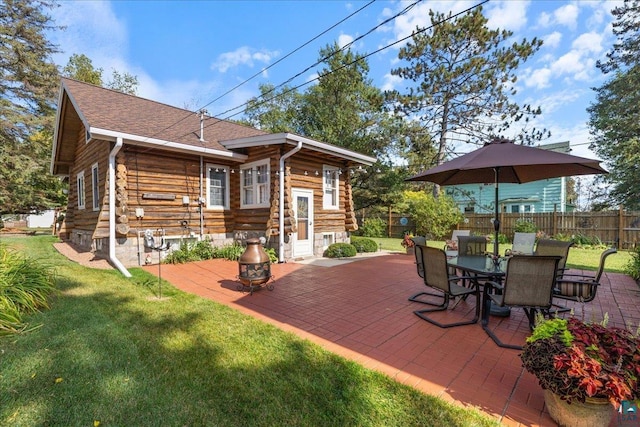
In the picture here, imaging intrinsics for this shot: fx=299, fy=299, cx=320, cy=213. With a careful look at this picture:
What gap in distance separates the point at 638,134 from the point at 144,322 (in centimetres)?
2011

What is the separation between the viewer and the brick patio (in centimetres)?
259

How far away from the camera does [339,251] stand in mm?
10016

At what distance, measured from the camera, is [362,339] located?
141 inches

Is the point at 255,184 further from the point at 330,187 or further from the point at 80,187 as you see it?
the point at 80,187

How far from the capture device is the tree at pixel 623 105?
42.5 ft

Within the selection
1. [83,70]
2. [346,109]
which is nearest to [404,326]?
[346,109]

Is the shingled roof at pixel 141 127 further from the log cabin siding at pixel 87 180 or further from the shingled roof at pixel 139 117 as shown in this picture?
the log cabin siding at pixel 87 180

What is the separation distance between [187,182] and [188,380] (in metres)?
7.55

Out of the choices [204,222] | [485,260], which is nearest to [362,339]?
[485,260]

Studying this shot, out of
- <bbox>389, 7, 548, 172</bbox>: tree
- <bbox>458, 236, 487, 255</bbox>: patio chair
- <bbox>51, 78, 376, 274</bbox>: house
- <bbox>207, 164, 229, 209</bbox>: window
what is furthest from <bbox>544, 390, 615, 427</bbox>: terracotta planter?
<bbox>389, 7, 548, 172</bbox>: tree

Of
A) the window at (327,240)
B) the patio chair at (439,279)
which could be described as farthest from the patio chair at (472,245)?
the window at (327,240)

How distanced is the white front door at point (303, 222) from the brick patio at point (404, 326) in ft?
6.55

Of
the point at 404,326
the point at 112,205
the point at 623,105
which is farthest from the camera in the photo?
the point at 623,105

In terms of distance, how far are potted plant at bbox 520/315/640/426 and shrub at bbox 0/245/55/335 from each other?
17.8 feet
